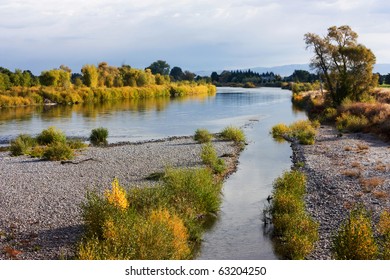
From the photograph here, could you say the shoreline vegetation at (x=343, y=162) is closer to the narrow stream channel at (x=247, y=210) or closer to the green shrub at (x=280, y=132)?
the green shrub at (x=280, y=132)

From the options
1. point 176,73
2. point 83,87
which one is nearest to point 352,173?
point 83,87

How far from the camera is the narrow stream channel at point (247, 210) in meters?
11.4

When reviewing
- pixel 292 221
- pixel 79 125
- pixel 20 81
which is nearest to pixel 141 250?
pixel 292 221

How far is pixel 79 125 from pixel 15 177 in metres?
22.6

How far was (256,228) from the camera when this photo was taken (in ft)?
43.0

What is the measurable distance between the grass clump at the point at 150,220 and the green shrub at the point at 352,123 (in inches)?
819

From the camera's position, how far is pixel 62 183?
17.3m

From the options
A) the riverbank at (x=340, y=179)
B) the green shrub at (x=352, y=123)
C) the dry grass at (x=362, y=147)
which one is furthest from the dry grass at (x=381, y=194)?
the green shrub at (x=352, y=123)

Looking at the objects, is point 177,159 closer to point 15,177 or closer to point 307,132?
point 15,177

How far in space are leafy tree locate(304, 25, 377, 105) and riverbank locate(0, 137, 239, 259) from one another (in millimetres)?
17983

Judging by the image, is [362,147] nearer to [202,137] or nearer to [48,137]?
[202,137]

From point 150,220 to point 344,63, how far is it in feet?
121
